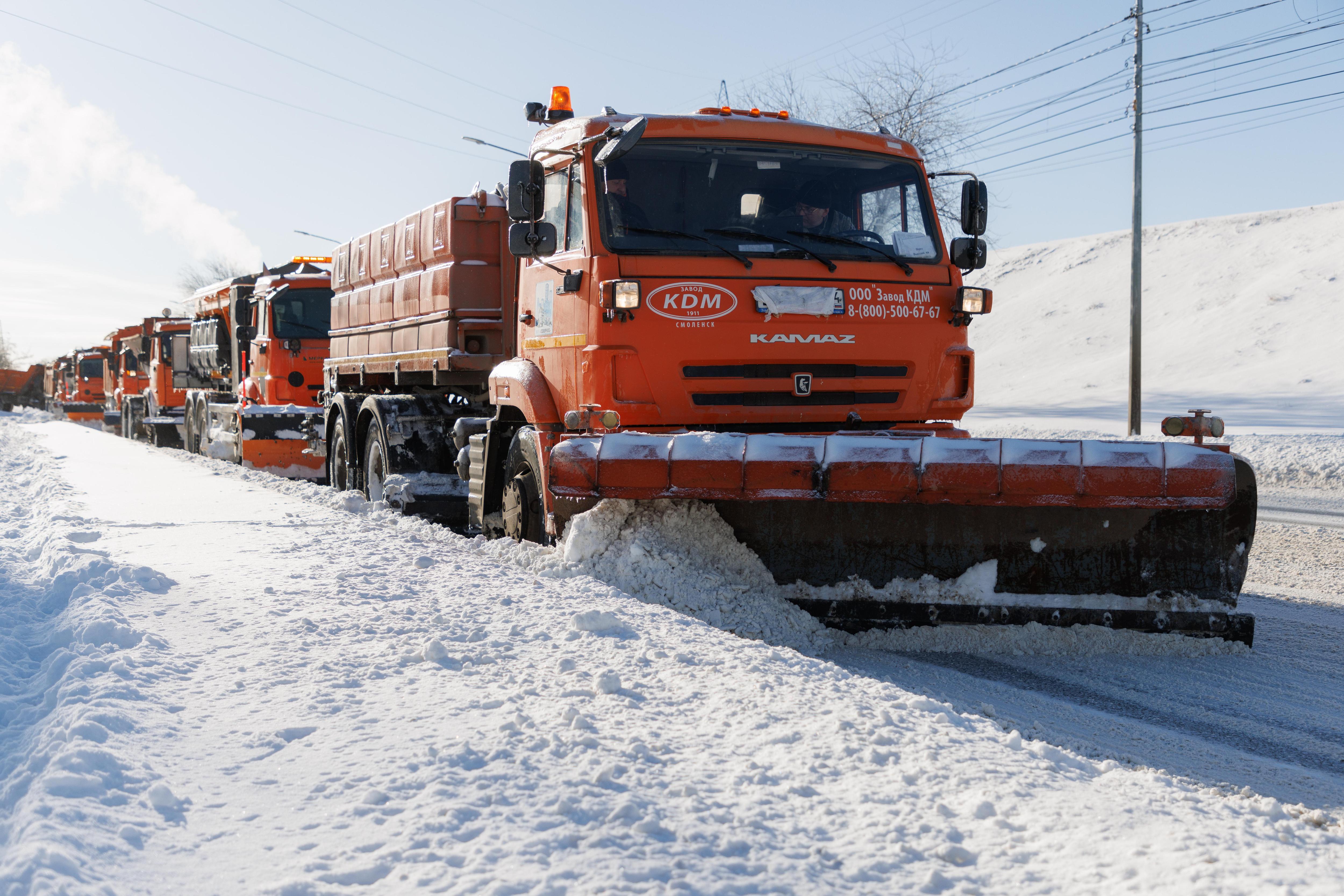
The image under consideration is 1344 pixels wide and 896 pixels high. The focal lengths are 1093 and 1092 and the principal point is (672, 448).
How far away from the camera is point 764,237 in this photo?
21.4 feet

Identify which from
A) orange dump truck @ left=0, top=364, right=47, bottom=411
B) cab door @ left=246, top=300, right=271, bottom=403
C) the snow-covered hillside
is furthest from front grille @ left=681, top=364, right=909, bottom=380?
orange dump truck @ left=0, top=364, right=47, bottom=411

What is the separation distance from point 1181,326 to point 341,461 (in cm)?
5162

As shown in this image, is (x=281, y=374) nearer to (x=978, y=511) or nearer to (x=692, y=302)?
(x=692, y=302)

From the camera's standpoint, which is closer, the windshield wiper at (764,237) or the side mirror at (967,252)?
the windshield wiper at (764,237)

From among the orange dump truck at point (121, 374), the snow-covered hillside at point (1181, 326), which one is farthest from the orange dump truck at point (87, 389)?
the snow-covered hillside at point (1181, 326)

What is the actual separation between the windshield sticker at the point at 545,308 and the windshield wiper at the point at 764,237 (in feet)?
3.75

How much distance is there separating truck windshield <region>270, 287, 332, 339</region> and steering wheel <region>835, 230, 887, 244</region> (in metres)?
11.9

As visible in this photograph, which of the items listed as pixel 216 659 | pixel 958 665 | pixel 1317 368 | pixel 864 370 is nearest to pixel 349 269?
pixel 864 370

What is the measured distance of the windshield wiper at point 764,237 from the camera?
6.47m

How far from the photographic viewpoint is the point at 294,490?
41.8ft

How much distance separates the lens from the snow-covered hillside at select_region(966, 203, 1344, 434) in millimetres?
37688

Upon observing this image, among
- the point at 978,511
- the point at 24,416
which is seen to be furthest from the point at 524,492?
the point at 24,416

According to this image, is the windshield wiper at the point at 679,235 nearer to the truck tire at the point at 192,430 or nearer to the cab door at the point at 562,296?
the cab door at the point at 562,296

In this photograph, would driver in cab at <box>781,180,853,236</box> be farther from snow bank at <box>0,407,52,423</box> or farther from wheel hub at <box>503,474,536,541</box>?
snow bank at <box>0,407,52,423</box>
